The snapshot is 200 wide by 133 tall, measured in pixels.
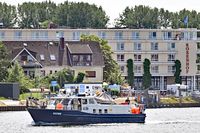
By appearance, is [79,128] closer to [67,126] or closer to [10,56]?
[67,126]

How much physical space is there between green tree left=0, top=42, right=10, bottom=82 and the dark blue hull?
4531 cm

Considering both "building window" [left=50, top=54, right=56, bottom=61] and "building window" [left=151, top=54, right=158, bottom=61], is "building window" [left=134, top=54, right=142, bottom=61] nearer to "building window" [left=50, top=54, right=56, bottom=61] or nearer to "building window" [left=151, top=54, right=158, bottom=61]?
"building window" [left=151, top=54, right=158, bottom=61]

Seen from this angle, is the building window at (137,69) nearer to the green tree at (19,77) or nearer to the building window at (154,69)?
the building window at (154,69)

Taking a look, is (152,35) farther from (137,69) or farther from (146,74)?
(146,74)

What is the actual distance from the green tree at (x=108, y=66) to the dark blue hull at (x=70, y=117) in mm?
60574

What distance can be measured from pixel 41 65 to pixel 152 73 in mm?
34892

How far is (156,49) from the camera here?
19012 centimetres

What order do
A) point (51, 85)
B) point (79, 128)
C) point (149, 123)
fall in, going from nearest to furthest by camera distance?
point (79, 128)
point (149, 123)
point (51, 85)

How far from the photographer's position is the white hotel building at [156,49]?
187625mm

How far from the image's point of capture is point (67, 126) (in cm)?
9912

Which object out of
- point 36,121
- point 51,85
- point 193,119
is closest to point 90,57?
point 51,85

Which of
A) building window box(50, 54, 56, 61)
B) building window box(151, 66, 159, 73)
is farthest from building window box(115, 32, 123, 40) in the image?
building window box(50, 54, 56, 61)

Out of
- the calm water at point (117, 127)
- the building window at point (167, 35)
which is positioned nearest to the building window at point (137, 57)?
the building window at point (167, 35)

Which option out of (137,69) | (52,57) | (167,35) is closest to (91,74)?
(52,57)
